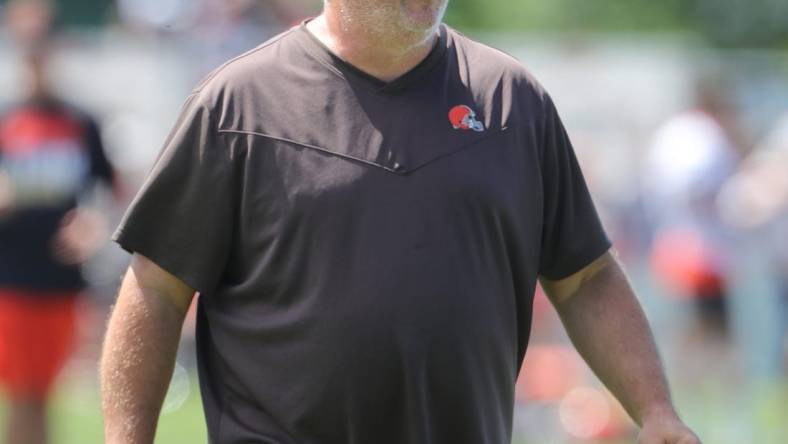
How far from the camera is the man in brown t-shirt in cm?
366

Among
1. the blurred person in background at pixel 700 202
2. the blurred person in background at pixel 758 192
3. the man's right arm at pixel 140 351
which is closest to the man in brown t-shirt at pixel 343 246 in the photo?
the man's right arm at pixel 140 351

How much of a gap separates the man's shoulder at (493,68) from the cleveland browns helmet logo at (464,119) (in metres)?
0.13

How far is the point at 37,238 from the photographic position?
28.6ft

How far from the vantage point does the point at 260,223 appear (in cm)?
372

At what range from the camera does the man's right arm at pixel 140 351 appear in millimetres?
3752

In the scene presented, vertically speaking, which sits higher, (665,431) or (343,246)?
(343,246)

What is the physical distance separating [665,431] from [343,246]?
882 mm

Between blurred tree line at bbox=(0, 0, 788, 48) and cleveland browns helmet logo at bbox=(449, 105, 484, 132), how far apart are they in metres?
20.1

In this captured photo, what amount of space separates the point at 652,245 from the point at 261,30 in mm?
3982

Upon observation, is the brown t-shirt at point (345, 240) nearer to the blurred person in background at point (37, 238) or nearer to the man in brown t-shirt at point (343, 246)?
the man in brown t-shirt at point (343, 246)

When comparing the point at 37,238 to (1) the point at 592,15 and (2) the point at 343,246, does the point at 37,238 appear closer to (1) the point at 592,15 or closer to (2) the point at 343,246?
(2) the point at 343,246

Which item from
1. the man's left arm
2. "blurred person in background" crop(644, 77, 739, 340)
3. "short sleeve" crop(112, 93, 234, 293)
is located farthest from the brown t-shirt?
"blurred person in background" crop(644, 77, 739, 340)

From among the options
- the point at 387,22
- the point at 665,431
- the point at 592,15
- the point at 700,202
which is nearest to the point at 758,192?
the point at 700,202

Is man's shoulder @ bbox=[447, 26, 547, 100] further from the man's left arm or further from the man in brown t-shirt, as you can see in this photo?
the man's left arm
